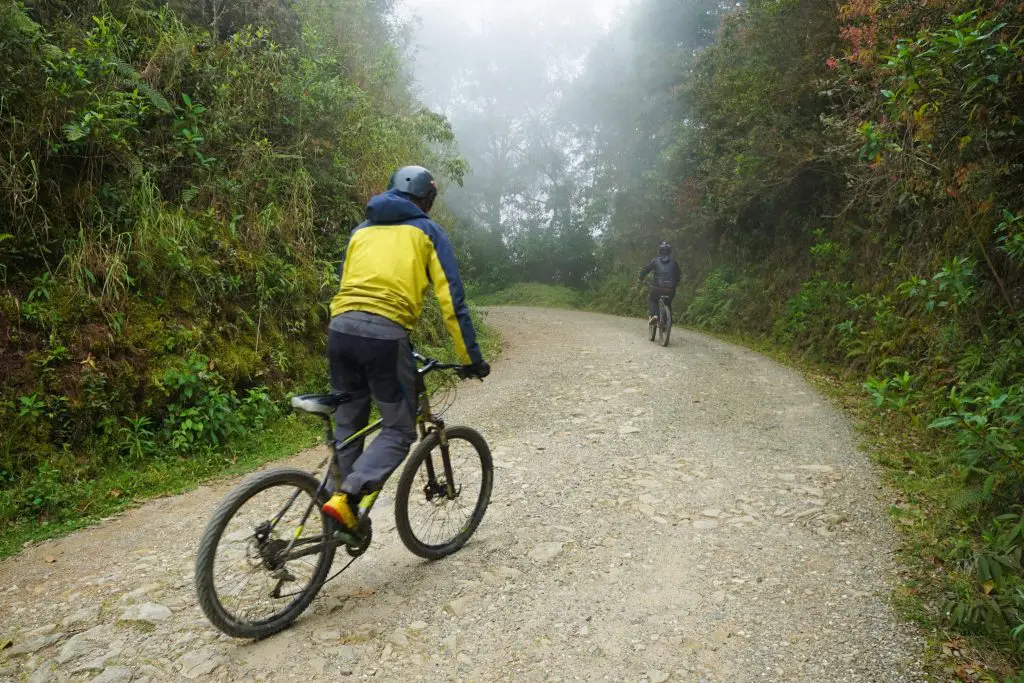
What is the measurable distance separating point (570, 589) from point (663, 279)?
34.4ft

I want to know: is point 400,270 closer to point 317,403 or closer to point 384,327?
point 384,327

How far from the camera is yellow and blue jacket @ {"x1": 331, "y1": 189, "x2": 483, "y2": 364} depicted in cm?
344

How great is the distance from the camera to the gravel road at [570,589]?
122 inches

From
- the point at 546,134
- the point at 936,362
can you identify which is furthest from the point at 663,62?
the point at 936,362

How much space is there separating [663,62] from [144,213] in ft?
75.5

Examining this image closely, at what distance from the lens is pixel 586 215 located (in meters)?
28.7

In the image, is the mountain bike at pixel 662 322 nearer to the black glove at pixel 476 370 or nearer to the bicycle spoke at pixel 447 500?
the bicycle spoke at pixel 447 500

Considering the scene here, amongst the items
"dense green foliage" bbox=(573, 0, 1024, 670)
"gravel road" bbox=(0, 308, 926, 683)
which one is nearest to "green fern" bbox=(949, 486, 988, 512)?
"dense green foliage" bbox=(573, 0, 1024, 670)

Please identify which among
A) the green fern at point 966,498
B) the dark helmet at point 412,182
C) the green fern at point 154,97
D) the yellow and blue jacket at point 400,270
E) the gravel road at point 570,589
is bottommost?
the gravel road at point 570,589

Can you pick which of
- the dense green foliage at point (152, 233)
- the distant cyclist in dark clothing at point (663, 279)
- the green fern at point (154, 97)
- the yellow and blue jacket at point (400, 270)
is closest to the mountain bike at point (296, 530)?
the yellow and blue jacket at point (400, 270)

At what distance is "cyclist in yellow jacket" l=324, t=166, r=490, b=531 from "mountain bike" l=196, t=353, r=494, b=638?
107 millimetres

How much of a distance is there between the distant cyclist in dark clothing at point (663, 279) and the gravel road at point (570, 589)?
697 cm

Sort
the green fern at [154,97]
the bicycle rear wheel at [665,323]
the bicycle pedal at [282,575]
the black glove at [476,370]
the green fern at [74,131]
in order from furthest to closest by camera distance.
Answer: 1. the bicycle rear wheel at [665,323]
2. the green fern at [154,97]
3. the green fern at [74,131]
4. the black glove at [476,370]
5. the bicycle pedal at [282,575]

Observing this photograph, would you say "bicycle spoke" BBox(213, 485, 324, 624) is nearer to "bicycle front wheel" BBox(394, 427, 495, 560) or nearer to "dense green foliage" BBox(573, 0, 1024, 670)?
"bicycle front wheel" BBox(394, 427, 495, 560)
